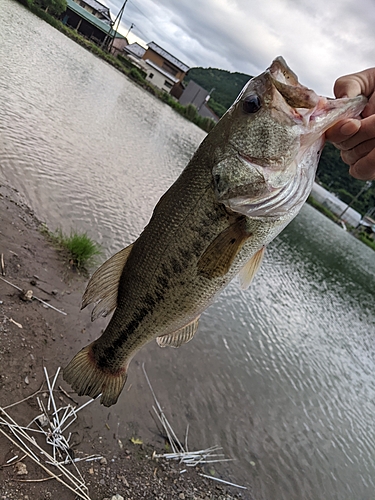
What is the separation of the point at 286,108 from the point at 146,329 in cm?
175

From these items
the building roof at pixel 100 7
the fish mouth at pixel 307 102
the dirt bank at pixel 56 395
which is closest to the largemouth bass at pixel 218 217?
the fish mouth at pixel 307 102

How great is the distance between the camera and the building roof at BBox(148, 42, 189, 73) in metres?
64.5

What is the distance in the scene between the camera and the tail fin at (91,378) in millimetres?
2773

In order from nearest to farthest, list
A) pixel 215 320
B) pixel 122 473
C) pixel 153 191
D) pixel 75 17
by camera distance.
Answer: pixel 122 473
pixel 215 320
pixel 153 191
pixel 75 17

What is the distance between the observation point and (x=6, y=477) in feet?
9.93

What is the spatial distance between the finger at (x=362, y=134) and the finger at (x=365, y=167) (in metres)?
0.10

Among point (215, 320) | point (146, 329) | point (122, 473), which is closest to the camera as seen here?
point (146, 329)

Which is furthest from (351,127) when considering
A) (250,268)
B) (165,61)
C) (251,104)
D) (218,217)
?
(165,61)

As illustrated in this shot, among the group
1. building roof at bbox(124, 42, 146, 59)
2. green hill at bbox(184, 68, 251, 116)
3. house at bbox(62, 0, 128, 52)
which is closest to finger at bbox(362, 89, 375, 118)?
house at bbox(62, 0, 128, 52)

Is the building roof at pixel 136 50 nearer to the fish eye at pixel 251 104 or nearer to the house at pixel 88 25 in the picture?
the house at pixel 88 25

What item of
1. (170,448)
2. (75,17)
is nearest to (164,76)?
(75,17)

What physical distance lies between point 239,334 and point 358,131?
23.3 ft

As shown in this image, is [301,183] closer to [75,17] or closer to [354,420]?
[354,420]

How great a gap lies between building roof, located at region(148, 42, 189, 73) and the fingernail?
70.5m
